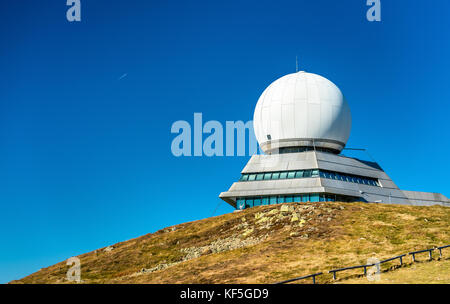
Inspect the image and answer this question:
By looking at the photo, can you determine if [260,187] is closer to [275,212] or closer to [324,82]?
[275,212]

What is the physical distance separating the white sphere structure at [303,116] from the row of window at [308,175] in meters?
5.34

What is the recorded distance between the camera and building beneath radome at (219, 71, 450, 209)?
54531 mm

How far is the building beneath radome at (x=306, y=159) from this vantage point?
54531 millimetres

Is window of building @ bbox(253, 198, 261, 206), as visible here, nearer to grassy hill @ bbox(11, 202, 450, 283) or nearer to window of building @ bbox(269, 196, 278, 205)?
window of building @ bbox(269, 196, 278, 205)

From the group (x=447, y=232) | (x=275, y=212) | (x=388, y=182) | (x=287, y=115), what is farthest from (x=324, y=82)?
(x=447, y=232)

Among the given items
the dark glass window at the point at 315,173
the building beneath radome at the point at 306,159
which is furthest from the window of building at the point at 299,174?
the dark glass window at the point at 315,173

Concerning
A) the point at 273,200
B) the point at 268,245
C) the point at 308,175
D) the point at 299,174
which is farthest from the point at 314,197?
the point at 268,245

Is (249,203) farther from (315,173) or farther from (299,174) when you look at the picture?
(315,173)

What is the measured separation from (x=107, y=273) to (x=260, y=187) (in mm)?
22712

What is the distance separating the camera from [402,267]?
2889 centimetres

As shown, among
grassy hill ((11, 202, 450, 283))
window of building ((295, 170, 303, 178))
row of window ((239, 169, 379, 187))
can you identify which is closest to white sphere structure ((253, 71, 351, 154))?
row of window ((239, 169, 379, 187))

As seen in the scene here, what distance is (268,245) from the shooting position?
37719 millimetres
